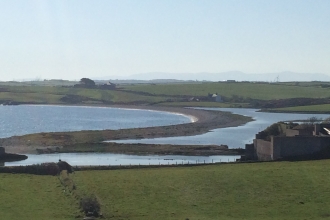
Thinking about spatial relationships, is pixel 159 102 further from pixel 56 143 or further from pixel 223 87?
pixel 56 143

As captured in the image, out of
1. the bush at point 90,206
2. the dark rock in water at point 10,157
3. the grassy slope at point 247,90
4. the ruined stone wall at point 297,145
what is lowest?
the dark rock in water at point 10,157

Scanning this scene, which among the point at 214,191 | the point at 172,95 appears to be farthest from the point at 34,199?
the point at 172,95

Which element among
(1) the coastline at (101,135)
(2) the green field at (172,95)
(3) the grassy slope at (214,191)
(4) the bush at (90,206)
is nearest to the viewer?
(4) the bush at (90,206)

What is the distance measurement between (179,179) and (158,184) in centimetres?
159

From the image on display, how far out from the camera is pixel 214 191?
107ft

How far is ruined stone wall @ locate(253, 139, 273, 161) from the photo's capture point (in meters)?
47.8

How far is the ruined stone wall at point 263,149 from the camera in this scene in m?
47.8

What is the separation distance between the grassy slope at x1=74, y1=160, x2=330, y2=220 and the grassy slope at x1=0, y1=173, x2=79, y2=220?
5.04 ft

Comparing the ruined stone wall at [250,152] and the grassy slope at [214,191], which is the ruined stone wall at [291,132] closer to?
the ruined stone wall at [250,152]

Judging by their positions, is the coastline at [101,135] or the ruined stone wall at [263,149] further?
the coastline at [101,135]

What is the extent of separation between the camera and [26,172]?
39.7 meters

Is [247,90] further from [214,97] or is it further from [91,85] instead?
[91,85]

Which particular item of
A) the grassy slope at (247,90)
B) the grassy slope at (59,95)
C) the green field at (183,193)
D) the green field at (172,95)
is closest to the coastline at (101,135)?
the green field at (183,193)

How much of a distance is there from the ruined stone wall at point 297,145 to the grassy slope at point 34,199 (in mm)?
17408
